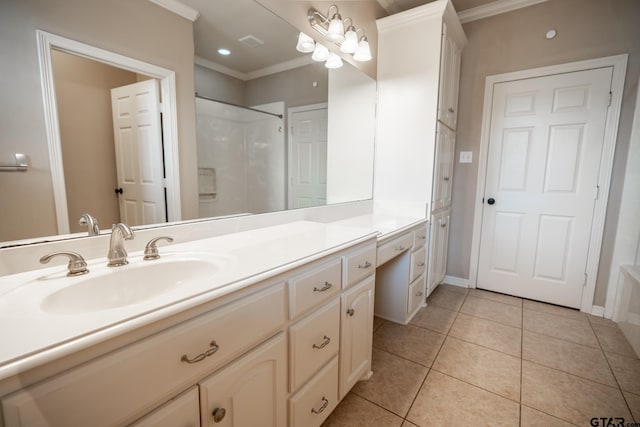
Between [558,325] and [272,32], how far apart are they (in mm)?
2882

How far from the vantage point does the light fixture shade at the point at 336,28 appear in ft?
5.83

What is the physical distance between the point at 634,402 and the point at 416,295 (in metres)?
1.21

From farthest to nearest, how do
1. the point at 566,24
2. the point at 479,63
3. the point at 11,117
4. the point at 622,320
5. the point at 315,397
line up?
the point at 479,63 → the point at 566,24 → the point at 622,320 → the point at 315,397 → the point at 11,117

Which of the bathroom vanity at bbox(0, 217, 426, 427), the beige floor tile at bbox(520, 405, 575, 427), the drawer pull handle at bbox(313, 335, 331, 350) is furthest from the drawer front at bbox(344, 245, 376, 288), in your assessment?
the beige floor tile at bbox(520, 405, 575, 427)

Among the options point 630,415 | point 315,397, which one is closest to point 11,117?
point 315,397

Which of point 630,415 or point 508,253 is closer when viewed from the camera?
point 630,415

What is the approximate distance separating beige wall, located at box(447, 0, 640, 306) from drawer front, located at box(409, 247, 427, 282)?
818mm

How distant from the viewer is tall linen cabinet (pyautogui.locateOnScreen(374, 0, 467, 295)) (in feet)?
7.16

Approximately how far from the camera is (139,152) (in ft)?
3.51

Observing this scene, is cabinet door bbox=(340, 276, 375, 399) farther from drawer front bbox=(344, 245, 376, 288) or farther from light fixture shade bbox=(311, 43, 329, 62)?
light fixture shade bbox=(311, 43, 329, 62)

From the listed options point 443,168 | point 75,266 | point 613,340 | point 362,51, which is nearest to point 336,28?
point 362,51

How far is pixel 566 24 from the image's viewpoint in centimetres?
229

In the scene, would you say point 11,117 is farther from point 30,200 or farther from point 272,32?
point 272,32

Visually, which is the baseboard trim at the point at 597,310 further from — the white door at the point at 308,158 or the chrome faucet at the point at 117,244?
the chrome faucet at the point at 117,244
